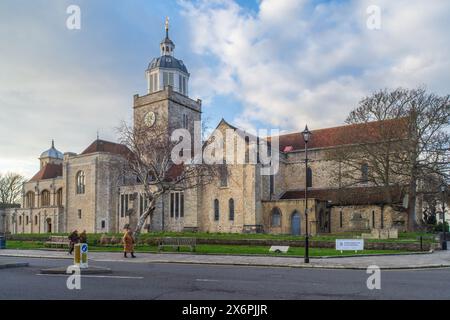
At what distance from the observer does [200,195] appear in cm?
4675

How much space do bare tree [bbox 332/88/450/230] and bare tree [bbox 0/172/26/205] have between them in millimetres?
74591

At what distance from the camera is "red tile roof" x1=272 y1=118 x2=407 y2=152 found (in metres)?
37.3

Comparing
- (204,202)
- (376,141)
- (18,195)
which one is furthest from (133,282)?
(18,195)

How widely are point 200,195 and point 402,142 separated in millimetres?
20876

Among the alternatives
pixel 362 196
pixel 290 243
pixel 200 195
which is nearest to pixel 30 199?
pixel 200 195

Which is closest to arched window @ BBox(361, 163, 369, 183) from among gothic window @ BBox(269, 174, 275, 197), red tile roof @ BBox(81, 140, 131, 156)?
gothic window @ BBox(269, 174, 275, 197)

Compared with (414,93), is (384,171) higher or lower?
lower

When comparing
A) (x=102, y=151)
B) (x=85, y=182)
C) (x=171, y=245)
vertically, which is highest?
(x=102, y=151)

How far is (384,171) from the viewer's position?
38.3 metres

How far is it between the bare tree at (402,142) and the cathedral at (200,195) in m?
1.42

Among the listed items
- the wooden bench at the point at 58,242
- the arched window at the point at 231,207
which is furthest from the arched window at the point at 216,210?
the wooden bench at the point at 58,242

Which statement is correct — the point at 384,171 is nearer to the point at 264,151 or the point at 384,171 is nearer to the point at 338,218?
the point at 338,218

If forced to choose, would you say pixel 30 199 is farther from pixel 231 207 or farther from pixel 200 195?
pixel 231 207
